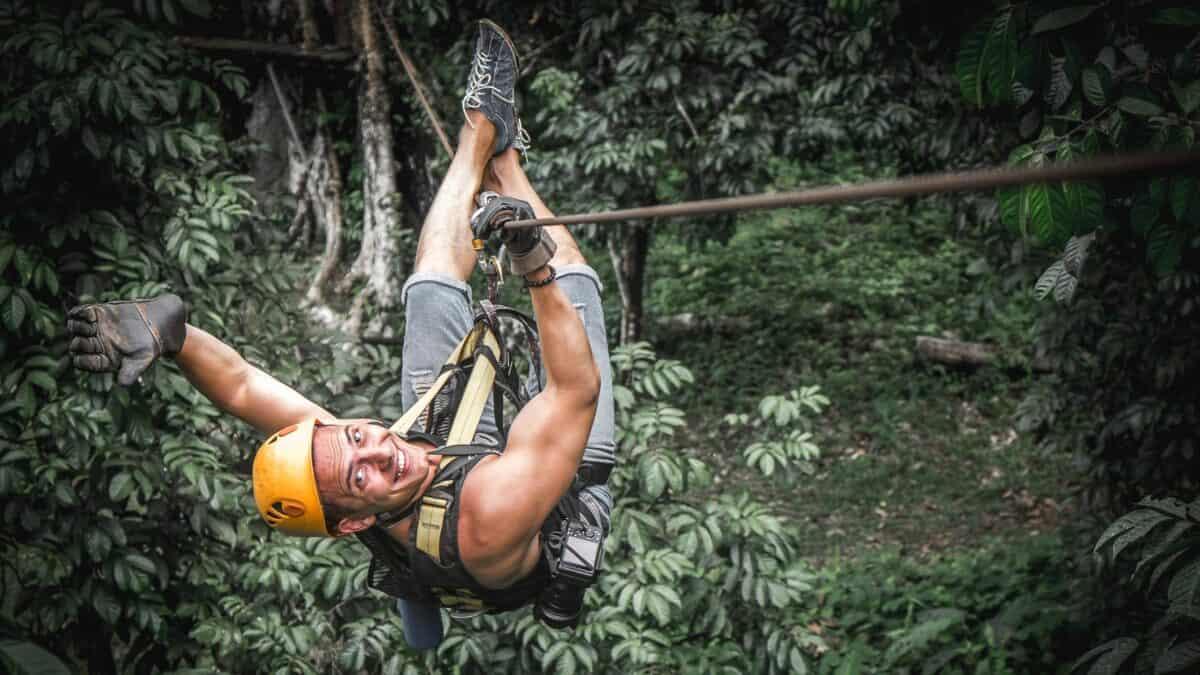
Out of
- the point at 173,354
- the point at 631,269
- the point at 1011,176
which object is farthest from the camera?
the point at 631,269

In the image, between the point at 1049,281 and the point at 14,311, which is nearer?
the point at 1049,281

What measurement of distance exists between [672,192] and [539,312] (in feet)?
18.1

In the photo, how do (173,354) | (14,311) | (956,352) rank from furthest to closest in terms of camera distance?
(956,352) → (14,311) → (173,354)

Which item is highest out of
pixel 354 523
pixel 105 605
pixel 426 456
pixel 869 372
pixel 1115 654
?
pixel 426 456

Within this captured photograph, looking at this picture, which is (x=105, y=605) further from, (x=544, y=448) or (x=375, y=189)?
(x=375, y=189)

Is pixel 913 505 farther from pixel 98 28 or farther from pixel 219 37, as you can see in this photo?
pixel 98 28

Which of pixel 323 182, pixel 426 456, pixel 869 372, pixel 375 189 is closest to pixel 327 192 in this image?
pixel 323 182

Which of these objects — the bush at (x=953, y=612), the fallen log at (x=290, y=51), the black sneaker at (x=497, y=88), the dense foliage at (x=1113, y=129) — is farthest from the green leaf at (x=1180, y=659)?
the fallen log at (x=290, y=51)

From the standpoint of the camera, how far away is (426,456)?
7.63ft

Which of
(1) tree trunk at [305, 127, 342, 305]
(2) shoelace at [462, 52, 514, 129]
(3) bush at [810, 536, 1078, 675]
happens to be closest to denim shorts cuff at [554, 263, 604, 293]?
(2) shoelace at [462, 52, 514, 129]

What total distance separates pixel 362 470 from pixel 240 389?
1.52ft

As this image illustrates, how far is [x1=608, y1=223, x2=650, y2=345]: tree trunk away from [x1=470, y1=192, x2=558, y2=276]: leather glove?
500cm

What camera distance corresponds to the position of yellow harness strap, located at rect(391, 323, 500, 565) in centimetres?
233

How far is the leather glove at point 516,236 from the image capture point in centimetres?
203
